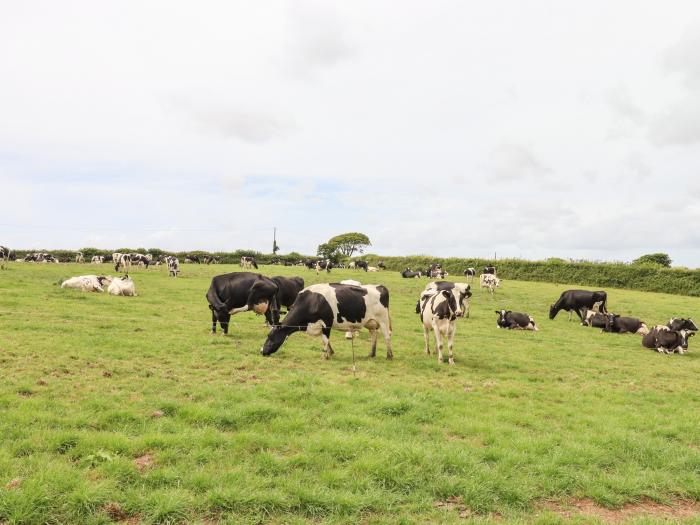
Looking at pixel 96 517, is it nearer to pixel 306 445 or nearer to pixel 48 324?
pixel 306 445

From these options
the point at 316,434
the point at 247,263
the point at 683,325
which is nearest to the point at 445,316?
the point at 316,434

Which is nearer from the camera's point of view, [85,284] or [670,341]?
[670,341]

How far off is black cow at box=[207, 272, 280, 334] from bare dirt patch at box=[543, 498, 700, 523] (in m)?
12.1

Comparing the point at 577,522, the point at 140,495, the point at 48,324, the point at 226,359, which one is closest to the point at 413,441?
the point at 577,522

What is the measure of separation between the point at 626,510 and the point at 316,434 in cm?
466

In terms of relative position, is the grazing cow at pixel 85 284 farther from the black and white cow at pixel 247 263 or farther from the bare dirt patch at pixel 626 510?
the black and white cow at pixel 247 263

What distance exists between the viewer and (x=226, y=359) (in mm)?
13422

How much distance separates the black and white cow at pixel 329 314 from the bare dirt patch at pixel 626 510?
28.4 ft

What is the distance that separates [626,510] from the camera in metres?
6.71

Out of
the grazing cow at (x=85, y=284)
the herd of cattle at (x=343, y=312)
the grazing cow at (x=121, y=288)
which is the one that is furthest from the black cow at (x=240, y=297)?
the grazing cow at (x=85, y=284)

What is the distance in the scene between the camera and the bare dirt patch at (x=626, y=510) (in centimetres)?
650

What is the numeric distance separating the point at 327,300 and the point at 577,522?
943 centimetres

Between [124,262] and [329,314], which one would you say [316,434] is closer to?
[329,314]

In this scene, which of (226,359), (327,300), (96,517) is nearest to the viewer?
(96,517)
